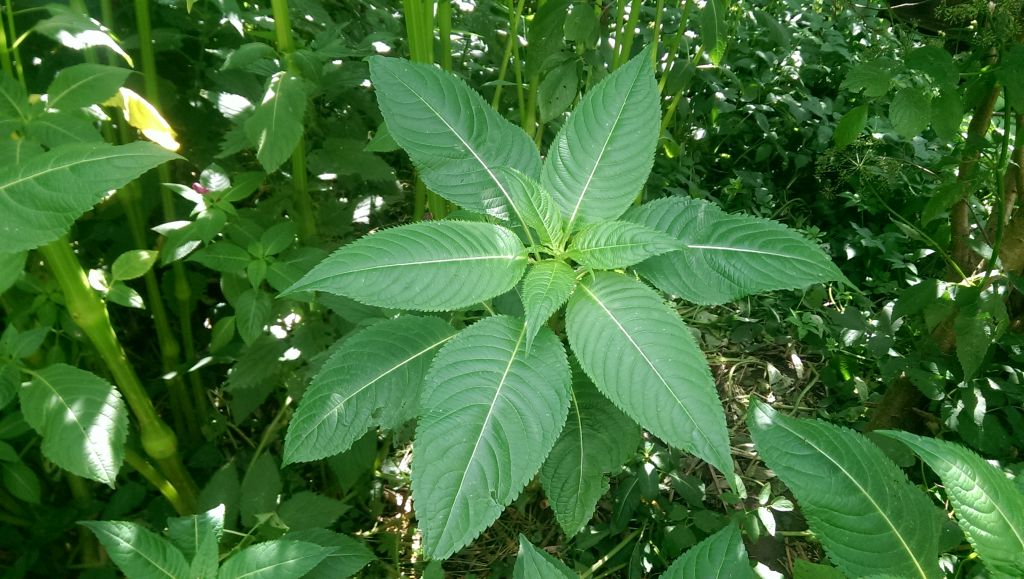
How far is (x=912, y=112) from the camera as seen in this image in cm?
163

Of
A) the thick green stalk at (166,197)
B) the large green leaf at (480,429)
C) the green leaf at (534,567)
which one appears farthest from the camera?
the thick green stalk at (166,197)

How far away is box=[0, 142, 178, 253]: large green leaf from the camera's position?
95 centimetres

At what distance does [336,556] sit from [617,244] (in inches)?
37.4

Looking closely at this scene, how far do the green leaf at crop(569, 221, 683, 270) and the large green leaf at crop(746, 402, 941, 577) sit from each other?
0.29 m

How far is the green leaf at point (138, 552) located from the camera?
1169mm

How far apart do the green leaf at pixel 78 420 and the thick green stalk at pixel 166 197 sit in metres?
0.51

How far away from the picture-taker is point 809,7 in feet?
12.0

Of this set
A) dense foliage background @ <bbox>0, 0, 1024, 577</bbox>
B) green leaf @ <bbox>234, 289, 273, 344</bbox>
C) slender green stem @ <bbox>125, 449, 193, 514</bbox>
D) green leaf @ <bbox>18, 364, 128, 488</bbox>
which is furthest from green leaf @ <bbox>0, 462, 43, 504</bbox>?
green leaf @ <bbox>234, 289, 273, 344</bbox>

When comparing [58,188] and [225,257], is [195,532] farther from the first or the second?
[58,188]

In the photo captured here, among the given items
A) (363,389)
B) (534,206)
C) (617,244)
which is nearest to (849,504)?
(617,244)

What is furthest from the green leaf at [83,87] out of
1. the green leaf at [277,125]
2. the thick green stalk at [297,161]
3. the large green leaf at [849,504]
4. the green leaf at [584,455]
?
the large green leaf at [849,504]

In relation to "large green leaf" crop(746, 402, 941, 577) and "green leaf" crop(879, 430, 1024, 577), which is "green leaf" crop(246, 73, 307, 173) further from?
"green leaf" crop(879, 430, 1024, 577)

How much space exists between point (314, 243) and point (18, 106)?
73cm

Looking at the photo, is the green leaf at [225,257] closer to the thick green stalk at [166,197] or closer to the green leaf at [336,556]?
the thick green stalk at [166,197]
